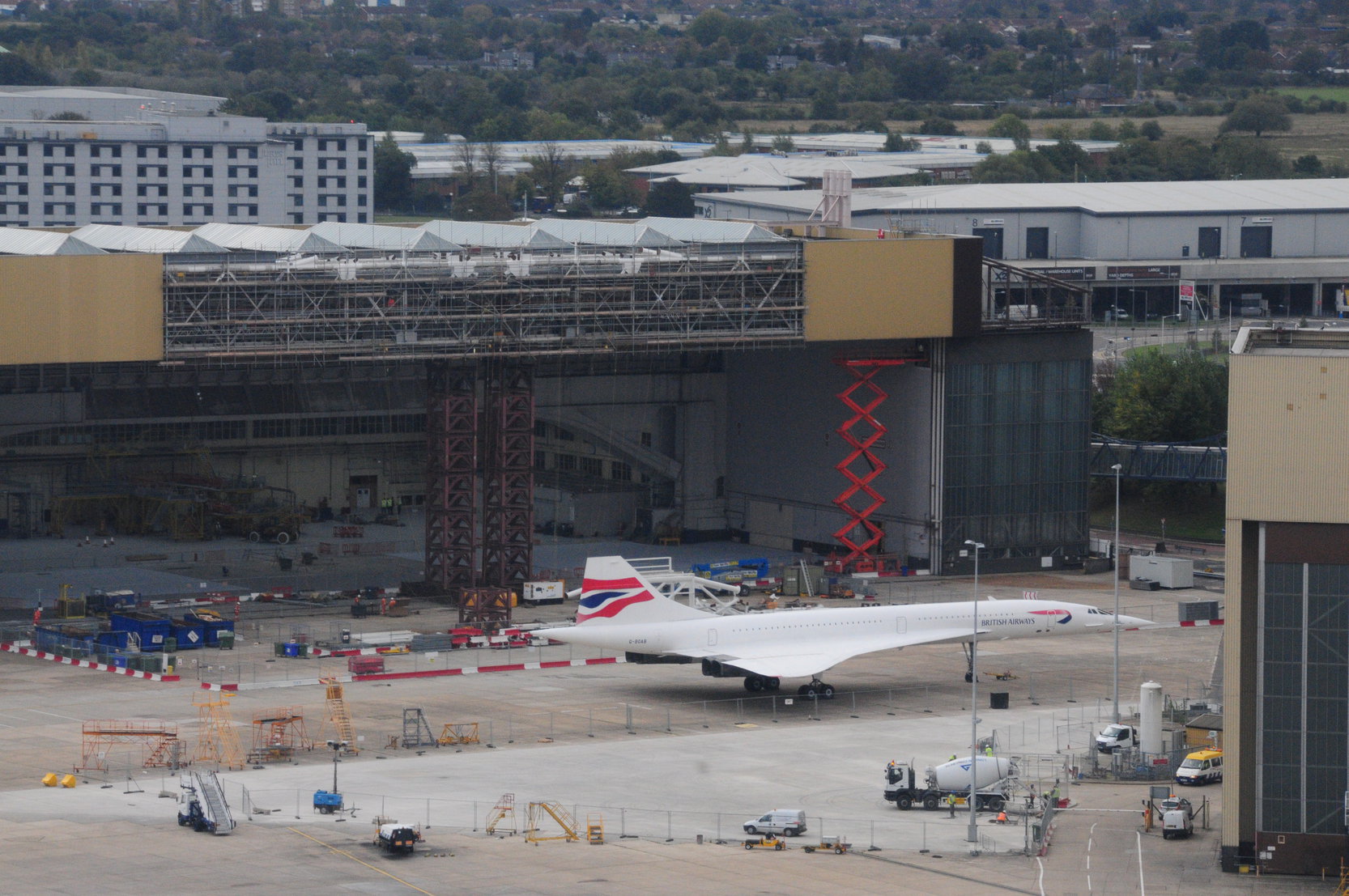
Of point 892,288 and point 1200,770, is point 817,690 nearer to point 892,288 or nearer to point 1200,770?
point 1200,770

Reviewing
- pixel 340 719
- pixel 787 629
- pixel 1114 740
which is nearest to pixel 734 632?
pixel 787 629

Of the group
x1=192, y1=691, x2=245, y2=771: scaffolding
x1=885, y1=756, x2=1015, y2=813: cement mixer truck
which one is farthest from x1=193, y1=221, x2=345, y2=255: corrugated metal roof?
x1=885, y1=756, x2=1015, y2=813: cement mixer truck

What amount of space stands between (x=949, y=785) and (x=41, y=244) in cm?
5573

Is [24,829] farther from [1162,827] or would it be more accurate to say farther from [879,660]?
[879,660]

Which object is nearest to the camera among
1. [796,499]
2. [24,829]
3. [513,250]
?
[24,829]

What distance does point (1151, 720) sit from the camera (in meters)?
82.6

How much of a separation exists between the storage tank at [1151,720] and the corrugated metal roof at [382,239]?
4580 centimetres

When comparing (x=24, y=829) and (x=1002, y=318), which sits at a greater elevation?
(x=1002, y=318)

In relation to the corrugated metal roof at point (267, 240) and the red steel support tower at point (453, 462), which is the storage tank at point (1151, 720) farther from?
the corrugated metal roof at point (267, 240)

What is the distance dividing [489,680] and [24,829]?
3104 centimetres

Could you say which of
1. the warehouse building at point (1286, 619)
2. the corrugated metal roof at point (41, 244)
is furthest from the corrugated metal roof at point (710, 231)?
the warehouse building at point (1286, 619)

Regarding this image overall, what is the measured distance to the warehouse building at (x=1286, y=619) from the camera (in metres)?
66.1

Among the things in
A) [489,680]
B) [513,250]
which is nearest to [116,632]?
[489,680]

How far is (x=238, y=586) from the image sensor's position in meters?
123
